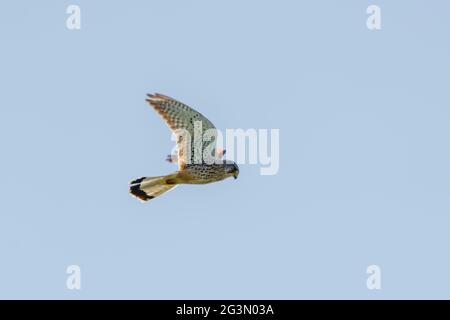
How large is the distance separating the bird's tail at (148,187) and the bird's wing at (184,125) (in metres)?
0.39

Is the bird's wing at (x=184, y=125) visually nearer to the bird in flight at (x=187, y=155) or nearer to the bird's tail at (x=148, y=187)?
the bird in flight at (x=187, y=155)

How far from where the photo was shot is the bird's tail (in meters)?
16.4

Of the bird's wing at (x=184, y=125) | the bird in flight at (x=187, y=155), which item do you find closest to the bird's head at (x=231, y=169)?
the bird in flight at (x=187, y=155)

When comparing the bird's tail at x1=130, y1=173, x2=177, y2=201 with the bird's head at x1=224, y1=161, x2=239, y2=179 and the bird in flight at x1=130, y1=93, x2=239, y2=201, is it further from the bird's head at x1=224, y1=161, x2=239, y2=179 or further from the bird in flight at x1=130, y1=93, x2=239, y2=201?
the bird's head at x1=224, y1=161, x2=239, y2=179

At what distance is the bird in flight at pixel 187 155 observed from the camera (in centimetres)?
1588

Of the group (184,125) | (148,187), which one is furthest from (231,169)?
(148,187)

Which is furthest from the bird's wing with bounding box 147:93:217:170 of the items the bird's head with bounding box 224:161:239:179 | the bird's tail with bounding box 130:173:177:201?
the bird's tail with bounding box 130:173:177:201

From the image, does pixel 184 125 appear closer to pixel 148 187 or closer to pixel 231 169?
pixel 231 169

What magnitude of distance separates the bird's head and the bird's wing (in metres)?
0.24
